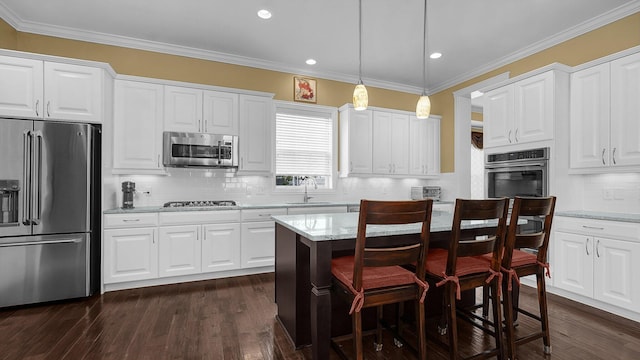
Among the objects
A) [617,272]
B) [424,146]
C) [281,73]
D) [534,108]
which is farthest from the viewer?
[424,146]

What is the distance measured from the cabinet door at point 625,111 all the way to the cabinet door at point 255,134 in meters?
3.85

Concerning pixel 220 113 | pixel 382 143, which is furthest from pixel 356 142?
pixel 220 113

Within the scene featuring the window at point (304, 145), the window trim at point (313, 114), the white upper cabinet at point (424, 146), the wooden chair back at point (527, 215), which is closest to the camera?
the wooden chair back at point (527, 215)

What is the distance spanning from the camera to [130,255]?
3395 millimetres

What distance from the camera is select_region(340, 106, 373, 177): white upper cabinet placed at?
4.82 metres

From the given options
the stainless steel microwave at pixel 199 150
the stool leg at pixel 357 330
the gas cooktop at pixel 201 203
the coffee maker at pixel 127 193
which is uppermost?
the stainless steel microwave at pixel 199 150

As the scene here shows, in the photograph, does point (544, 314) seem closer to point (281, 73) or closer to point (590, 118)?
point (590, 118)

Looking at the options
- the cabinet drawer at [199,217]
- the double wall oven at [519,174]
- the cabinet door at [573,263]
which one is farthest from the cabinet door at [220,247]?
the cabinet door at [573,263]

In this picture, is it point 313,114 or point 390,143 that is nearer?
point 313,114

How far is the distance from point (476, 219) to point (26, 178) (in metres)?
3.86

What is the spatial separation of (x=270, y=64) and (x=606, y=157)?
4194 mm

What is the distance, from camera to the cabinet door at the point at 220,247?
3.71 metres

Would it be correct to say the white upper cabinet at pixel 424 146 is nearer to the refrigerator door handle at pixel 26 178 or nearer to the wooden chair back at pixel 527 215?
the wooden chair back at pixel 527 215

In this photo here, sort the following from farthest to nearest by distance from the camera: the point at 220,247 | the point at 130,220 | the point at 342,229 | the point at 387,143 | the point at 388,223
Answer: the point at 387,143, the point at 220,247, the point at 130,220, the point at 342,229, the point at 388,223
